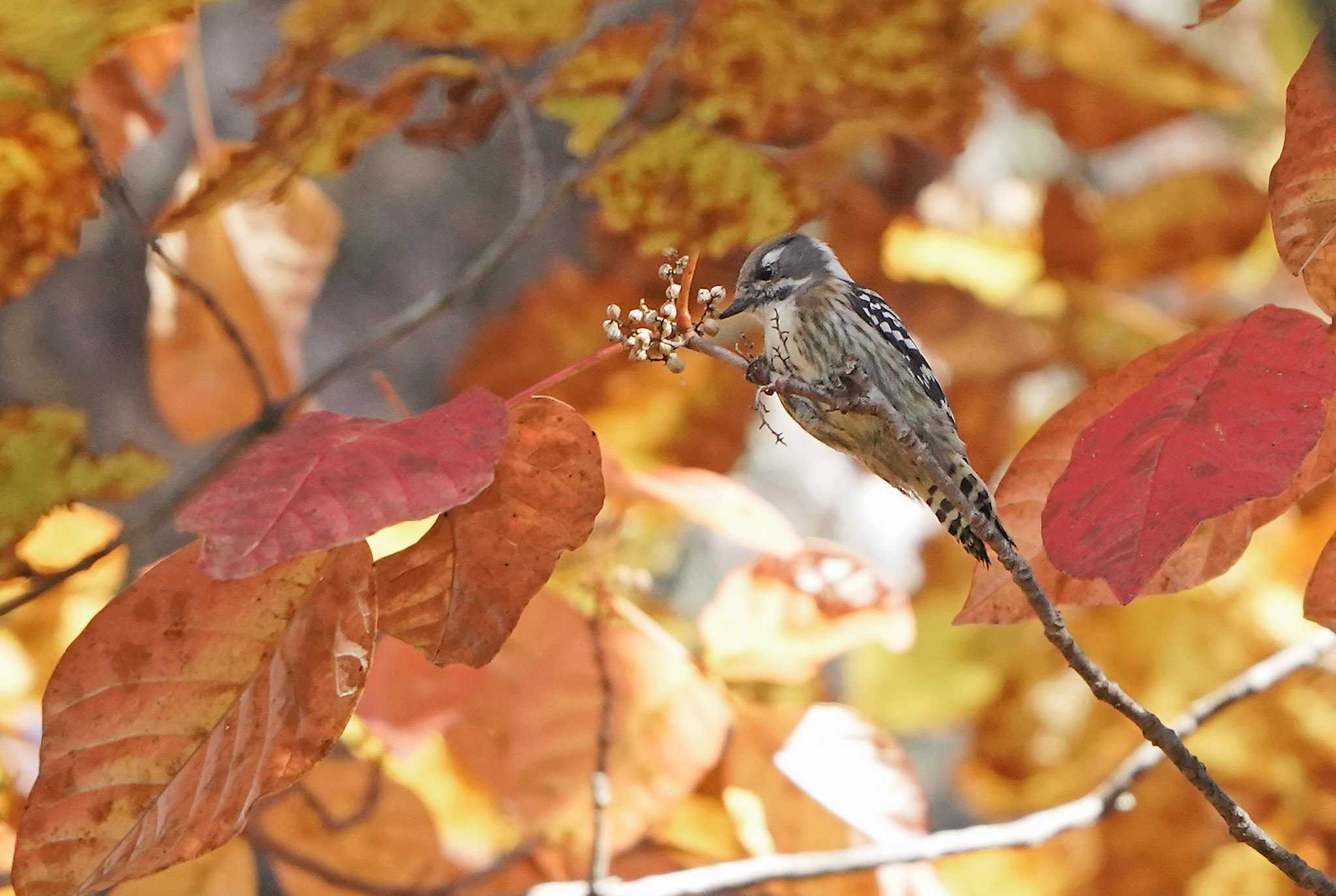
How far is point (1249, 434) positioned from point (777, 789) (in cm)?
70

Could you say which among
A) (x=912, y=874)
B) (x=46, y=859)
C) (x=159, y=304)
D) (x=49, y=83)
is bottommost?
(x=912, y=874)

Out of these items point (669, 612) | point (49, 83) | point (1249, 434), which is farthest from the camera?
point (669, 612)

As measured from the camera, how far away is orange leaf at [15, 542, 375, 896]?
0.64 m

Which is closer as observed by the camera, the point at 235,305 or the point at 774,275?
the point at 774,275

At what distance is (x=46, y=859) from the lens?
0.64 metres

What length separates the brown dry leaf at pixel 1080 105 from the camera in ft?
6.24

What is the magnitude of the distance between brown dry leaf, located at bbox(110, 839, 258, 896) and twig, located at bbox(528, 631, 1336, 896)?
327 mm

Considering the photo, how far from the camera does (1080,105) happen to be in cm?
198

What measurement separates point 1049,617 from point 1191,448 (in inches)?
4.2

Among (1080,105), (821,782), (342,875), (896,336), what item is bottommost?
(342,875)

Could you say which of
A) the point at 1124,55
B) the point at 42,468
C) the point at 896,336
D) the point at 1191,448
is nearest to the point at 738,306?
the point at 896,336

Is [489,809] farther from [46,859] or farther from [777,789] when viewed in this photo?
[46,859]

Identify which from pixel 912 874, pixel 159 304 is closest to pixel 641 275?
pixel 159 304

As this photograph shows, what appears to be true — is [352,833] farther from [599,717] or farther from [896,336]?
[896,336]
